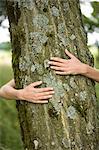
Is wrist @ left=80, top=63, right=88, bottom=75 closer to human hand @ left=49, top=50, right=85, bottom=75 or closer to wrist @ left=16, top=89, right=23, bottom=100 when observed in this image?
human hand @ left=49, top=50, right=85, bottom=75

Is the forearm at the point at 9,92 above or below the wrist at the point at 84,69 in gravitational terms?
below

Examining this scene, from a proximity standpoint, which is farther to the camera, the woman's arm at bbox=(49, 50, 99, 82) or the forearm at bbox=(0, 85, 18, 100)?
the forearm at bbox=(0, 85, 18, 100)

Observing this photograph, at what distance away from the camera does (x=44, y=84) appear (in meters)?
2.62

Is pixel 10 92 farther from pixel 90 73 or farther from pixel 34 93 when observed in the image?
Answer: pixel 90 73

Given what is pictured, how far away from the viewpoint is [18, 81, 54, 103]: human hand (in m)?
2.60

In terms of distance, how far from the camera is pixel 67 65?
2.65 m

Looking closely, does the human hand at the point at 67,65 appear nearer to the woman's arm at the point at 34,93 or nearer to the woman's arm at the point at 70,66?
the woman's arm at the point at 70,66

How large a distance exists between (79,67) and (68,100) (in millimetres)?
197

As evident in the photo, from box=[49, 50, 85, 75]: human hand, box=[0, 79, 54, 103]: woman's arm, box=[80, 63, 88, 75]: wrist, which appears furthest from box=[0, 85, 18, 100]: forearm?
box=[80, 63, 88, 75]: wrist

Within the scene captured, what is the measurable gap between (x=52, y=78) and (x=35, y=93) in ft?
0.42

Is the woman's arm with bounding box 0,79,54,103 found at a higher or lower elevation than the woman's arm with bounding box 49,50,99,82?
lower

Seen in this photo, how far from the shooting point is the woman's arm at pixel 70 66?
2617mm

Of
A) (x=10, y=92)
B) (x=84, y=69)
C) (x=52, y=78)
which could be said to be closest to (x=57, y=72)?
(x=52, y=78)

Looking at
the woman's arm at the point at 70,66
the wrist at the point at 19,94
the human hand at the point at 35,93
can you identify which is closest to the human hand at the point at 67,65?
the woman's arm at the point at 70,66
